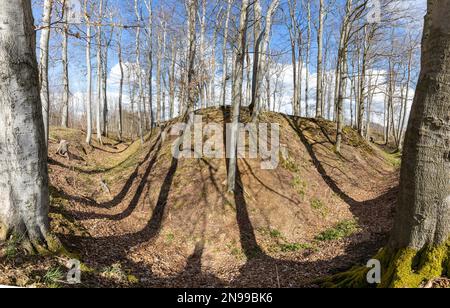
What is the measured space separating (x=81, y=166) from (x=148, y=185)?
16.2ft

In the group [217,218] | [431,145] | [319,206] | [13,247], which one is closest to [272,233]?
[217,218]

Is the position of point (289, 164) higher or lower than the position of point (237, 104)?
lower

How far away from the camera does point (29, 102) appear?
3947mm

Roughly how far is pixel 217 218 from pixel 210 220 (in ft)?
0.75

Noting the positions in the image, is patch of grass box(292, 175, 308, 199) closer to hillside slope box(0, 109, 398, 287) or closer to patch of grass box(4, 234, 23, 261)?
hillside slope box(0, 109, 398, 287)

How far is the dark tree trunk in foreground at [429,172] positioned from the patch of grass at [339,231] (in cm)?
464

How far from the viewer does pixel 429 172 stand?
119 inches

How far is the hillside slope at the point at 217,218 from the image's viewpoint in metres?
5.86

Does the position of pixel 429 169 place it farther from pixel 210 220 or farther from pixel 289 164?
pixel 289 164

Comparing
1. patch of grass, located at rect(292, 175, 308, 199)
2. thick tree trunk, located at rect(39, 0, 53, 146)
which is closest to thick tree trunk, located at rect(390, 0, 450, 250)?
patch of grass, located at rect(292, 175, 308, 199)

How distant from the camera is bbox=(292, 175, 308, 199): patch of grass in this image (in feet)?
33.0

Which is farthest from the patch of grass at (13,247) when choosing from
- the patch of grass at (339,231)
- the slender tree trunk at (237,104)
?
the patch of grass at (339,231)

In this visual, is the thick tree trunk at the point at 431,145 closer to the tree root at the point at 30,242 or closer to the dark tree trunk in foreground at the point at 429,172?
the dark tree trunk in foreground at the point at 429,172
